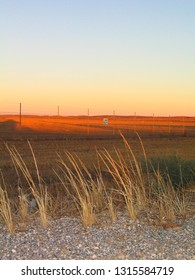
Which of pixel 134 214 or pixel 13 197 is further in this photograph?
pixel 13 197

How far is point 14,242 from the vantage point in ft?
21.3

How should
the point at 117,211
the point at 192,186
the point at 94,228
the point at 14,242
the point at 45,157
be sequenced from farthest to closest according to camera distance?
the point at 45,157
the point at 192,186
the point at 117,211
the point at 94,228
the point at 14,242

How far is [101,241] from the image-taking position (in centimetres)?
645

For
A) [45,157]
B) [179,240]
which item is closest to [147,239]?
[179,240]

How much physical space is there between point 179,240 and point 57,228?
1.72m

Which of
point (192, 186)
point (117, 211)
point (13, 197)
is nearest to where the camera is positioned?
point (117, 211)

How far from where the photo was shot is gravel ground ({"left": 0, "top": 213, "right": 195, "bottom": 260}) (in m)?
6.08

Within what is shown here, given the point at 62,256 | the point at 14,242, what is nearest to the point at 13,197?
the point at 14,242

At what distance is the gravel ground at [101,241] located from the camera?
608 centimetres

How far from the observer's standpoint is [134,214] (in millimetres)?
7391

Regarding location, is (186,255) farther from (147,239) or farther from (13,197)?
(13,197)
